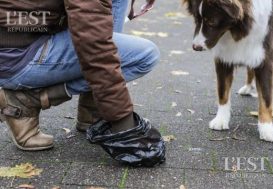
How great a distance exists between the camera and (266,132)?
326cm

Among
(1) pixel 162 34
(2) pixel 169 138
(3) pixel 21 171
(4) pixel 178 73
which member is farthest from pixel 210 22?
(1) pixel 162 34

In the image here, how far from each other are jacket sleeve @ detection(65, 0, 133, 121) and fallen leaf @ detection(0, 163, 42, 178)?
500mm

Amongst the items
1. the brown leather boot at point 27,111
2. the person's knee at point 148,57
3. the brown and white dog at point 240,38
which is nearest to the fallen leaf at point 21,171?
the brown leather boot at point 27,111

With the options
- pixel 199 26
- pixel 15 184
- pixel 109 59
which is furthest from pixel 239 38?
pixel 15 184

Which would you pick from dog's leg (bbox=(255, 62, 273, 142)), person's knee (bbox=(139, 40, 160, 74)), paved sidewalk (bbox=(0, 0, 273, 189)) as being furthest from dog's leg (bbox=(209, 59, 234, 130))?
person's knee (bbox=(139, 40, 160, 74))

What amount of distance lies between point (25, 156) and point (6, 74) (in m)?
0.50

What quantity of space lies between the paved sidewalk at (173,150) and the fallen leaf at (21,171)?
0.15 feet

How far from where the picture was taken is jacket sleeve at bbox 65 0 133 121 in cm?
237

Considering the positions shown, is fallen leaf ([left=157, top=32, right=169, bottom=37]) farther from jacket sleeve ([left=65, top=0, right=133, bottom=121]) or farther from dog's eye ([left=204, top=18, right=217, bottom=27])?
jacket sleeve ([left=65, top=0, right=133, bottom=121])

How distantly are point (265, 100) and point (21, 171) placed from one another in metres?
1.72

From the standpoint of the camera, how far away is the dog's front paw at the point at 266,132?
3242 millimetres

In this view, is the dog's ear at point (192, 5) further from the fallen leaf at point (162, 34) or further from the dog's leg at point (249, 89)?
the fallen leaf at point (162, 34)

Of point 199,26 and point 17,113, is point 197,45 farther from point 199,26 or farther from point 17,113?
point 17,113

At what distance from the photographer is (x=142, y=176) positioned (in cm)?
262
